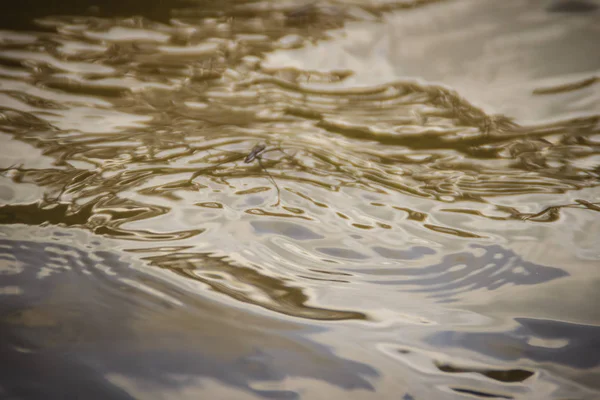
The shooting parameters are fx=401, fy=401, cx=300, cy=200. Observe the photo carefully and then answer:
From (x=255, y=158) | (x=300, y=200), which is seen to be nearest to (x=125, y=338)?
(x=300, y=200)

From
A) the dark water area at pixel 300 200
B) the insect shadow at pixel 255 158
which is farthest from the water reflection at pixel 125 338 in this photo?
the insect shadow at pixel 255 158

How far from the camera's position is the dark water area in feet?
2.21

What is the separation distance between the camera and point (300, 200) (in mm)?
1053

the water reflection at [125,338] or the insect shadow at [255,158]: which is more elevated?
the insect shadow at [255,158]

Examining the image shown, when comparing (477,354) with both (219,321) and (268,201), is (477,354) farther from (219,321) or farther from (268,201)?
(268,201)

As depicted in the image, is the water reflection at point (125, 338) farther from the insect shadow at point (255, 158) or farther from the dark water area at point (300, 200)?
the insect shadow at point (255, 158)

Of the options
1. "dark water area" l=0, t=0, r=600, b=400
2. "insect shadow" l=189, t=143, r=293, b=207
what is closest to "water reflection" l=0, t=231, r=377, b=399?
"dark water area" l=0, t=0, r=600, b=400

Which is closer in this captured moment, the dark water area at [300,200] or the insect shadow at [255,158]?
the dark water area at [300,200]

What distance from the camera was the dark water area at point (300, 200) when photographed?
0.67m

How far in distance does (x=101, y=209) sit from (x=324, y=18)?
55.0 inches

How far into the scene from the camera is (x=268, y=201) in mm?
1032

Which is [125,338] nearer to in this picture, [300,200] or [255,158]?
[300,200]

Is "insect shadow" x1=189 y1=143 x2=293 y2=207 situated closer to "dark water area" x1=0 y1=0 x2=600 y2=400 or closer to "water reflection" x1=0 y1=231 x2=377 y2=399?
"dark water area" x1=0 y1=0 x2=600 y2=400

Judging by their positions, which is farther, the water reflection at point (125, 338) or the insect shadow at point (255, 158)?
the insect shadow at point (255, 158)
